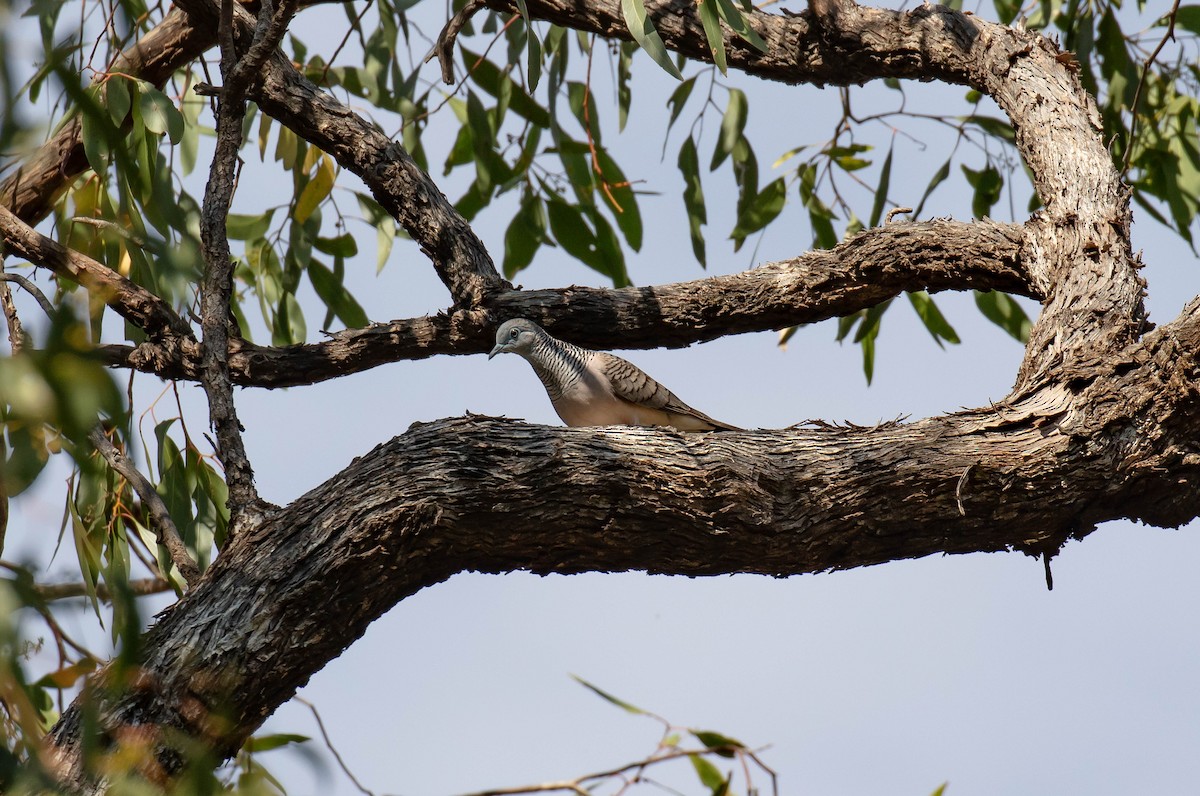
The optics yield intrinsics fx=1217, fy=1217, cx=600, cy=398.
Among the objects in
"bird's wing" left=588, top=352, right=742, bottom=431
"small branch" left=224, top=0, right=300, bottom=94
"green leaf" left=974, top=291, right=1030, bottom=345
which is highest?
"green leaf" left=974, top=291, right=1030, bottom=345

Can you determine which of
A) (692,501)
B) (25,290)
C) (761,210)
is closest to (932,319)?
(761,210)

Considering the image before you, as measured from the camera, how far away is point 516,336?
331cm

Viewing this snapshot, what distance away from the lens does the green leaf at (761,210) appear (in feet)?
15.3

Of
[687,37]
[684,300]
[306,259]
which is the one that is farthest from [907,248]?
[306,259]

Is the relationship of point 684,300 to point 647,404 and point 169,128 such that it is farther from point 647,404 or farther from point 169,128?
point 169,128

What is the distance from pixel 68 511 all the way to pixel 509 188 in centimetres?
205

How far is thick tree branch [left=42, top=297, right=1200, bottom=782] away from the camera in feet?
7.25

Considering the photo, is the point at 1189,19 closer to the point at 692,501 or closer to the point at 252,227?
the point at 692,501

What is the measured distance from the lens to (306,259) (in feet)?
14.2

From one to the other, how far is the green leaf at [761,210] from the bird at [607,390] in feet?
3.77

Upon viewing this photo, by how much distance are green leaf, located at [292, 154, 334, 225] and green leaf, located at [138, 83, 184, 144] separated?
107 cm

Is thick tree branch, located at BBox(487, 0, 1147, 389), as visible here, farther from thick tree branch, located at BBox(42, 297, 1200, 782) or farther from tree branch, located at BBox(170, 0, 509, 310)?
tree branch, located at BBox(170, 0, 509, 310)

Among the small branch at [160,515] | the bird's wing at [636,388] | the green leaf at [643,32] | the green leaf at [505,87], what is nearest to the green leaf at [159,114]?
the small branch at [160,515]

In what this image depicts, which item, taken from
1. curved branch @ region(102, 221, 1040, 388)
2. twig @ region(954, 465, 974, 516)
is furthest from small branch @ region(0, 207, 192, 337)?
twig @ region(954, 465, 974, 516)
